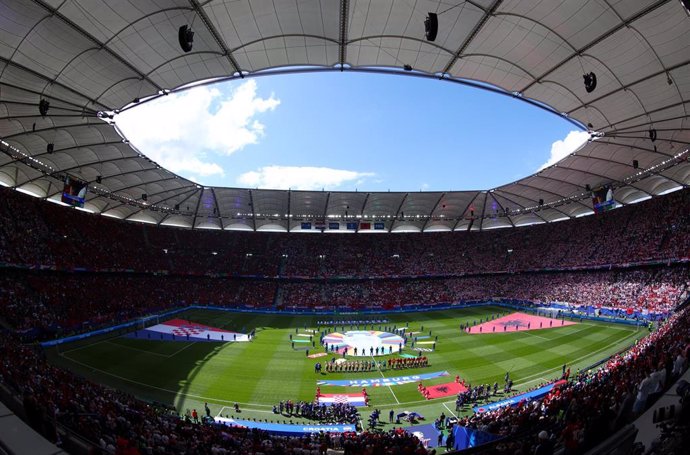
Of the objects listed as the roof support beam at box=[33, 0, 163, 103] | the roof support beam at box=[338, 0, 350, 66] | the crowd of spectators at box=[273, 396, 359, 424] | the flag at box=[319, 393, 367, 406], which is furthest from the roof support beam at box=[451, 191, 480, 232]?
the roof support beam at box=[33, 0, 163, 103]

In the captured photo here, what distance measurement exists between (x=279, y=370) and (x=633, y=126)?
29567 millimetres

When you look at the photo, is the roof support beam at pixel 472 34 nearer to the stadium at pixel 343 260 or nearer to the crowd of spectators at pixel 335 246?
the stadium at pixel 343 260

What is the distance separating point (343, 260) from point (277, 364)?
36.4 metres

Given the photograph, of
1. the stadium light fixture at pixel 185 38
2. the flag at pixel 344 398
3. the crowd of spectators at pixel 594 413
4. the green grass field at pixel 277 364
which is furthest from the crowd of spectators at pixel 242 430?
the stadium light fixture at pixel 185 38

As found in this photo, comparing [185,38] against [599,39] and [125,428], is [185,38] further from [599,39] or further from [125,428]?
[599,39]

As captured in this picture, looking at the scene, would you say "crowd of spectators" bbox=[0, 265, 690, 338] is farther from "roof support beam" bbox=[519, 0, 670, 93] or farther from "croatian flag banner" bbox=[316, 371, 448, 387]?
"roof support beam" bbox=[519, 0, 670, 93]

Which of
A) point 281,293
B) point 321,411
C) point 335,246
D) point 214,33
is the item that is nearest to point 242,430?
point 321,411

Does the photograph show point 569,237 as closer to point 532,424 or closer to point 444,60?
point 444,60

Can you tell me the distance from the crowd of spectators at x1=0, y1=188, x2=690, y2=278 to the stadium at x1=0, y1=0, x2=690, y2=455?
36 cm

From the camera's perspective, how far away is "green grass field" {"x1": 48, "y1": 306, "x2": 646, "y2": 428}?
22234mm

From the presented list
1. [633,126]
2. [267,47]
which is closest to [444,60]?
[267,47]

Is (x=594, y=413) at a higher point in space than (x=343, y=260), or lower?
lower

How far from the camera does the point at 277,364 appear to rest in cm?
2858

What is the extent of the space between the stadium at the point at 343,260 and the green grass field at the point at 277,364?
0.26 metres
